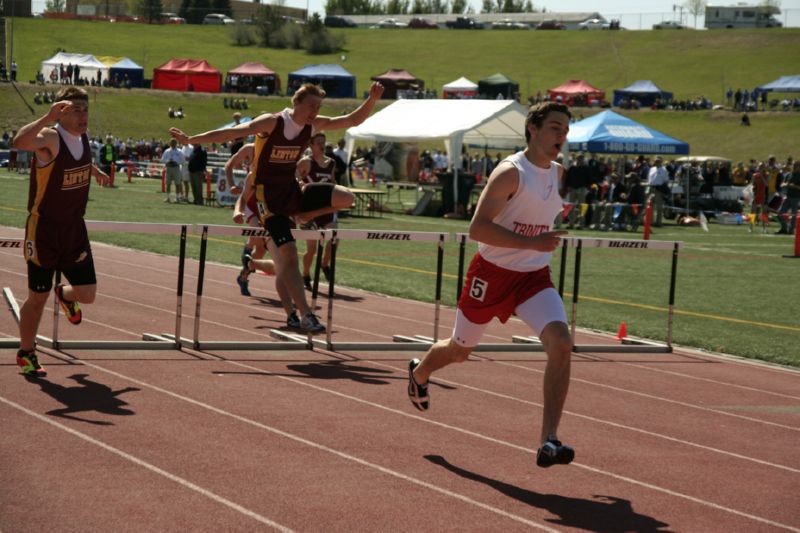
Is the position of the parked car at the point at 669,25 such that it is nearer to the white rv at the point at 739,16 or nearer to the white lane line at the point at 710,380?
the white rv at the point at 739,16

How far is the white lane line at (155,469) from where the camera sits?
5254 mm

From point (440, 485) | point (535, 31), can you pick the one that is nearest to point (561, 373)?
point (440, 485)

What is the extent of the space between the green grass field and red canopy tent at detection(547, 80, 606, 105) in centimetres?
4563

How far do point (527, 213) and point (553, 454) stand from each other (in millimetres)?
1351

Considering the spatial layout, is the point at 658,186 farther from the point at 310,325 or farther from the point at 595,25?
the point at 595,25

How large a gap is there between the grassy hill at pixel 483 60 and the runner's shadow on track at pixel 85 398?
64457mm

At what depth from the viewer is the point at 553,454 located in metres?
6.09

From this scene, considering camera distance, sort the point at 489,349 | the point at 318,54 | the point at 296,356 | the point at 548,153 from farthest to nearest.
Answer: the point at 318,54, the point at 489,349, the point at 296,356, the point at 548,153

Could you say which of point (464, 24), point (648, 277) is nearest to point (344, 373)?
point (648, 277)

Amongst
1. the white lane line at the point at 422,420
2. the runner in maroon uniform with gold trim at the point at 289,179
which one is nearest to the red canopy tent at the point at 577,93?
the runner in maroon uniform with gold trim at the point at 289,179

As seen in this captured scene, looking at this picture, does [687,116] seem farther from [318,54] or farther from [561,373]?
[561,373]

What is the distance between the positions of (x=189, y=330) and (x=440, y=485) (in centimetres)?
553

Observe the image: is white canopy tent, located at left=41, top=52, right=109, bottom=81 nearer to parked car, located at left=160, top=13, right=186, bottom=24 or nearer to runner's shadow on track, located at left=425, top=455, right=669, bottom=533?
parked car, located at left=160, top=13, right=186, bottom=24

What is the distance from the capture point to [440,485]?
236 inches
